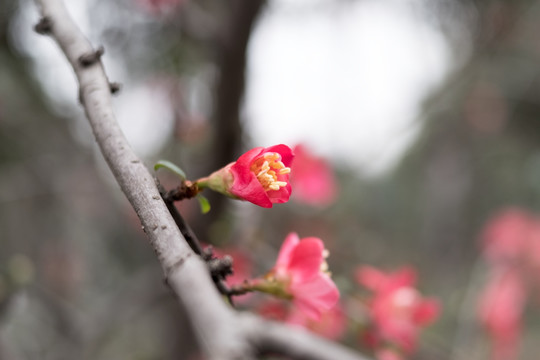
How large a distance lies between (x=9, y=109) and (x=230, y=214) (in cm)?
163

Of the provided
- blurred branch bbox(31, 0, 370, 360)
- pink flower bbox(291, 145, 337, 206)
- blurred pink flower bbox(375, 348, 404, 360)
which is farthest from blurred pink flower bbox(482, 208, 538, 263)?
blurred branch bbox(31, 0, 370, 360)

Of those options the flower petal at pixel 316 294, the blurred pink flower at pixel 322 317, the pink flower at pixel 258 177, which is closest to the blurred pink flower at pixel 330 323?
the blurred pink flower at pixel 322 317

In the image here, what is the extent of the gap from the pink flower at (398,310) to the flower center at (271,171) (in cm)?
64

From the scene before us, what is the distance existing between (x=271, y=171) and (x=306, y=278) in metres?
0.16

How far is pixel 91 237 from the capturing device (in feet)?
11.2

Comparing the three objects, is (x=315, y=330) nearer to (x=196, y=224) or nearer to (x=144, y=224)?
(x=196, y=224)

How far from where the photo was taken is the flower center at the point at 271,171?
484 mm

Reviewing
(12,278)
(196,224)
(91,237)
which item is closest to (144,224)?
(12,278)

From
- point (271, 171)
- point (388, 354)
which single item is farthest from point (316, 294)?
point (388, 354)

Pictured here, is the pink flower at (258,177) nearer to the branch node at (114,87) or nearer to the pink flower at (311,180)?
the branch node at (114,87)

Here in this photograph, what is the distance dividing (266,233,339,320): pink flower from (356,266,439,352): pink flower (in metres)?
0.48

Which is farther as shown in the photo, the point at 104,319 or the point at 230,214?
the point at 104,319

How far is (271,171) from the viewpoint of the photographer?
50cm

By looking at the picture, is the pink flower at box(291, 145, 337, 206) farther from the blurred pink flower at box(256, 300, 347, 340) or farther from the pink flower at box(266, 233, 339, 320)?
the pink flower at box(266, 233, 339, 320)
